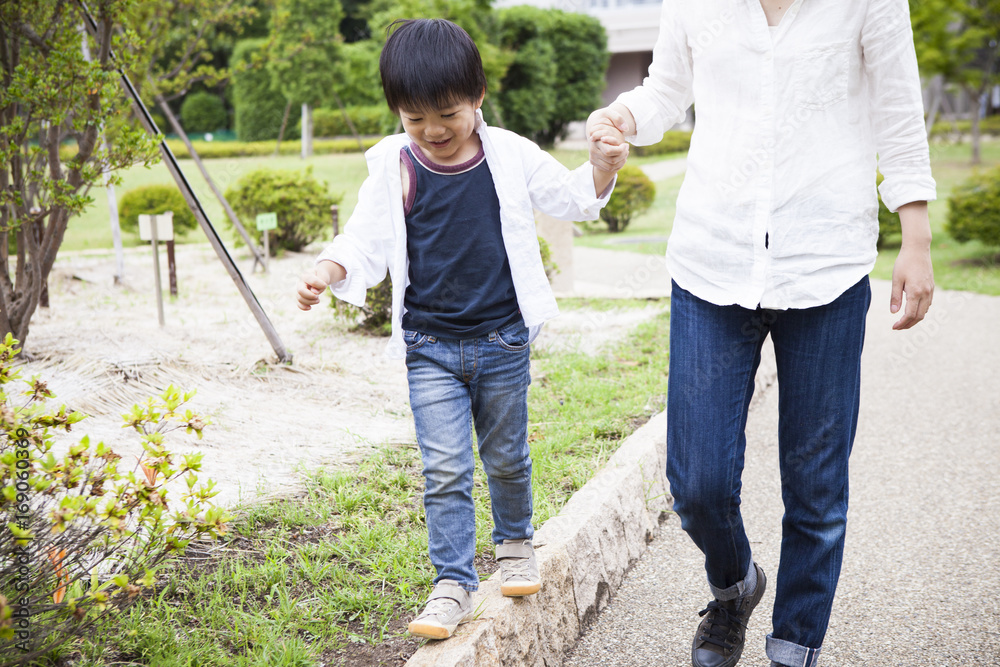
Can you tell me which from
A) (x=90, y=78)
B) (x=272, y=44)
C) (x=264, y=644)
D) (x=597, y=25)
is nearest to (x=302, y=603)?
(x=264, y=644)

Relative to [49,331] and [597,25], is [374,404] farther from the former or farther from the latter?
[597,25]

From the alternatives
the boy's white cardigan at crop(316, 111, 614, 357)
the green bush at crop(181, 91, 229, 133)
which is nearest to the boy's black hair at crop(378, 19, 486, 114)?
the boy's white cardigan at crop(316, 111, 614, 357)

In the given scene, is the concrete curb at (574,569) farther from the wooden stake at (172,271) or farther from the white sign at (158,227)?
the wooden stake at (172,271)

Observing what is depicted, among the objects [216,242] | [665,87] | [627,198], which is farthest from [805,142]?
[627,198]

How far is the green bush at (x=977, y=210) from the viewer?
8.99m

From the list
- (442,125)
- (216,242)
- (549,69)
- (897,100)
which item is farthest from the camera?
(549,69)

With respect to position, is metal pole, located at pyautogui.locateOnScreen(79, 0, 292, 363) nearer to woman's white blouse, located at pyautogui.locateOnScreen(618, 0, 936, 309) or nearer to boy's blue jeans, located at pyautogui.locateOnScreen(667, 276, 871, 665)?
boy's blue jeans, located at pyautogui.locateOnScreen(667, 276, 871, 665)

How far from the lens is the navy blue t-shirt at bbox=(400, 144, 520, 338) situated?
81.4 inches

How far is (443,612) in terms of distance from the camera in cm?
197

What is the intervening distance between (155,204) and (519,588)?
11.7m

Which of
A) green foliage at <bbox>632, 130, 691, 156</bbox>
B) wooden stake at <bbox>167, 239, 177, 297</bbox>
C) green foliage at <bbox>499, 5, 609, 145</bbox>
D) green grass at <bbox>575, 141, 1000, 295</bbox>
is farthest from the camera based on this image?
green foliage at <bbox>632, 130, 691, 156</bbox>

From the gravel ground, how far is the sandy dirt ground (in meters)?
1.27

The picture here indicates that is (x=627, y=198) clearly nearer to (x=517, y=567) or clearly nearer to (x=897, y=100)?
(x=517, y=567)

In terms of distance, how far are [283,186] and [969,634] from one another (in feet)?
28.0
